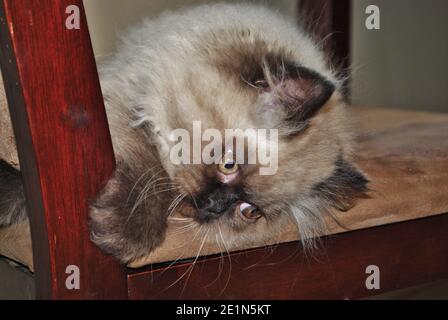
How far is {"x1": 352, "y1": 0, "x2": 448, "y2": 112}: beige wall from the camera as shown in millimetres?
2539

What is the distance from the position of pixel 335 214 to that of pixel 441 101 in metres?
1.81

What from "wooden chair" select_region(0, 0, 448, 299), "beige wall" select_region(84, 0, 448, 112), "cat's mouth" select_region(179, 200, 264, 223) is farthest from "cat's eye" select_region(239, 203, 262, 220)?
"beige wall" select_region(84, 0, 448, 112)

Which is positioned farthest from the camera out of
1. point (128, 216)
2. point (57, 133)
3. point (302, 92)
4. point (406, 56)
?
point (406, 56)

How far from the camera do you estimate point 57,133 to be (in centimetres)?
80

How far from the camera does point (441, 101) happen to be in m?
2.66

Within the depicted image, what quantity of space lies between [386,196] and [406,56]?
1.67m

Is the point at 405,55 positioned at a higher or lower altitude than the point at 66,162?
higher

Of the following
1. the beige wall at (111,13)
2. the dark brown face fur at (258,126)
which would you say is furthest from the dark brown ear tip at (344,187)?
the beige wall at (111,13)

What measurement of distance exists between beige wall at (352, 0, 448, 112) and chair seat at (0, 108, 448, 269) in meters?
1.13

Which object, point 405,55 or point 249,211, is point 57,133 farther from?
point 405,55

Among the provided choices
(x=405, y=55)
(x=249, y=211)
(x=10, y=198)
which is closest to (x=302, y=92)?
(x=249, y=211)

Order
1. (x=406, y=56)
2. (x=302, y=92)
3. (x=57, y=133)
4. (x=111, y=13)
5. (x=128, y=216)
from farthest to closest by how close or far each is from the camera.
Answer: (x=406, y=56)
(x=111, y=13)
(x=302, y=92)
(x=128, y=216)
(x=57, y=133)

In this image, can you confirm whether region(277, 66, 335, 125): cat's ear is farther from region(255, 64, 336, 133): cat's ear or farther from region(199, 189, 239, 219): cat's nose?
region(199, 189, 239, 219): cat's nose

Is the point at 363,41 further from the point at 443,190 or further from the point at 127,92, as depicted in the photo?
the point at 127,92
